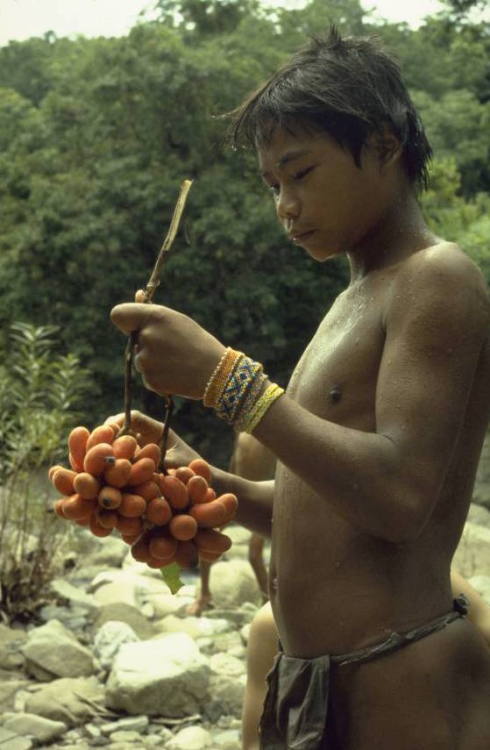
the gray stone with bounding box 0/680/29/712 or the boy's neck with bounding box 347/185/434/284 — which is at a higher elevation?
the boy's neck with bounding box 347/185/434/284

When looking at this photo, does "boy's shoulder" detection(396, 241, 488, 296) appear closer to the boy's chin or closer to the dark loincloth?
the boy's chin

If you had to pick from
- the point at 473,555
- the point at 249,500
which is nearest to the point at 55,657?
the point at 473,555

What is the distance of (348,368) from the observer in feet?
6.45

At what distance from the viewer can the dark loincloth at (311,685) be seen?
6.18 ft

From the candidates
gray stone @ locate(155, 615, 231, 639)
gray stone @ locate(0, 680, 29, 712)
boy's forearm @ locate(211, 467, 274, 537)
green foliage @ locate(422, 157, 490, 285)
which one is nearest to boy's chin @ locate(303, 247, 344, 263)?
Answer: boy's forearm @ locate(211, 467, 274, 537)

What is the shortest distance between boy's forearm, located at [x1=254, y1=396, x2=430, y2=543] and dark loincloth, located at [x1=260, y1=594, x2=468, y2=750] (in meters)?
0.21

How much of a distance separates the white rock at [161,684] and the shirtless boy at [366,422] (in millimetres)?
2985

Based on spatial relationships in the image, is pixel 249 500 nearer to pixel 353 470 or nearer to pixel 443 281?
pixel 353 470

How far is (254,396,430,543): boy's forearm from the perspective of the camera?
5.75 ft

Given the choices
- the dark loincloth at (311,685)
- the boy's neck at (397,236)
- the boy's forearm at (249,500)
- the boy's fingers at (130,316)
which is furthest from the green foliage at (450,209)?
the boy's fingers at (130,316)

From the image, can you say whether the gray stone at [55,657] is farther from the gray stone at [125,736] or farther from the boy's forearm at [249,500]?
the boy's forearm at [249,500]

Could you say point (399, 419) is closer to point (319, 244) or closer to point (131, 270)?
point (319, 244)

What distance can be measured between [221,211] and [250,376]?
10832 millimetres

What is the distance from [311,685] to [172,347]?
65 cm
